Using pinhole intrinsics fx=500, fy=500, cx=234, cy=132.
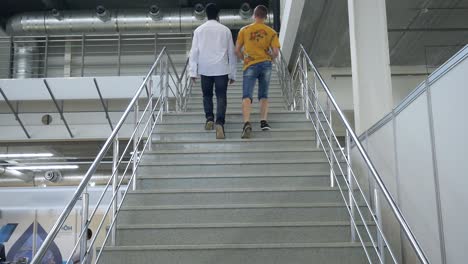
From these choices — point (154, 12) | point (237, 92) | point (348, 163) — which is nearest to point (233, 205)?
point (348, 163)

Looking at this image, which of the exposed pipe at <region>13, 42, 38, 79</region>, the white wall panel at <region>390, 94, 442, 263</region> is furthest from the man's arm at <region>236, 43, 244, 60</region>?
the exposed pipe at <region>13, 42, 38, 79</region>

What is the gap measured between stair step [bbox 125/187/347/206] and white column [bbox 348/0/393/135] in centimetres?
82

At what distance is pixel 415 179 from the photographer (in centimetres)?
289

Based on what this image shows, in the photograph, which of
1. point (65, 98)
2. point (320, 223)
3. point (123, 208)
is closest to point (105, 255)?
point (123, 208)

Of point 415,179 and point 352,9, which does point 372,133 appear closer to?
point 415,179

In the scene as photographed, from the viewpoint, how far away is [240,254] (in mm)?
2984

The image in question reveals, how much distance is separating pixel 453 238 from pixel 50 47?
37.6ft

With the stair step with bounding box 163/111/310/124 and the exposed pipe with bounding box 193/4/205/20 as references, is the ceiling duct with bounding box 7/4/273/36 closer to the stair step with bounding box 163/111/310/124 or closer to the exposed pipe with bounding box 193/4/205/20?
the exposed pipe with bounding box 193/4/205/20

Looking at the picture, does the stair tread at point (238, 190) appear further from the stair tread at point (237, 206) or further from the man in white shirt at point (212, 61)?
the man in white shirt at point (212, 61)

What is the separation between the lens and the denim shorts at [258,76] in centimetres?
477

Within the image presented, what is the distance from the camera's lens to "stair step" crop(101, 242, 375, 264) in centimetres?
296

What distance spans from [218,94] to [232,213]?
60.4 inches

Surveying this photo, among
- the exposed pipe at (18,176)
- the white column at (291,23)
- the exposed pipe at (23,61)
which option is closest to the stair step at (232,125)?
the white column at (291,23)

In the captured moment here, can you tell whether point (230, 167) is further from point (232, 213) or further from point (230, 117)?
point (230, 117)
